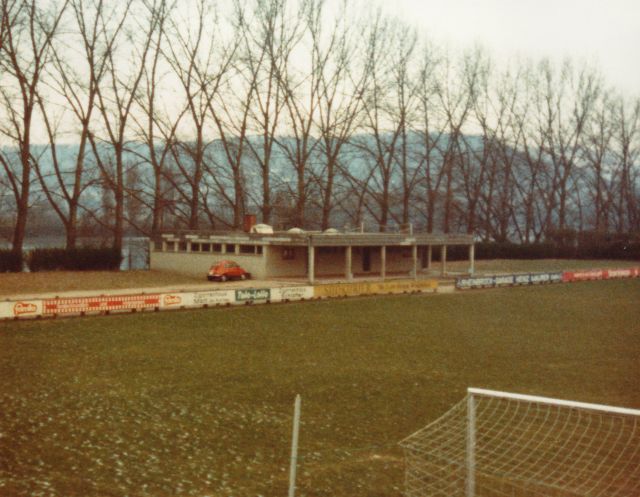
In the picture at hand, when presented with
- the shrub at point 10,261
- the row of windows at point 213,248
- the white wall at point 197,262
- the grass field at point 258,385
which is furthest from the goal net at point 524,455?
the shrub at point 10,261

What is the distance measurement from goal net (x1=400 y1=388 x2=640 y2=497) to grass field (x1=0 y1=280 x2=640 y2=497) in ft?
2.12

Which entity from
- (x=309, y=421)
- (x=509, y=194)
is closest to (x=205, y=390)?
(x=309, y=421)

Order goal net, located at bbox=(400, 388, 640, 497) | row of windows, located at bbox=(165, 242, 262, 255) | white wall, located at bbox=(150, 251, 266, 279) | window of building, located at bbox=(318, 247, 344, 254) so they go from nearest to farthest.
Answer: goal net, located at bbox=(400, 388, 640, 497) → white wall, located at bbox=(150, 251, 266, 279) → row of windows, located at bbox=(165, 242, 262, 255) → window of building, located at bbox=(318, 247, 344, 254)

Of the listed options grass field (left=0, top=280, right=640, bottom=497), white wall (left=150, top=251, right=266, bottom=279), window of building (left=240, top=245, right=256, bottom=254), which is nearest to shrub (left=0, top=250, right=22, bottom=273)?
white wall (left=150, top=251, right=266, bottom=279)

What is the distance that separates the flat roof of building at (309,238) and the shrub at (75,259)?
3712 mm

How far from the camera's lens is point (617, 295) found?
44938 millimetres

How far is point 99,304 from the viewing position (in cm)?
3100

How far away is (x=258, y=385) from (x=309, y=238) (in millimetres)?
26280

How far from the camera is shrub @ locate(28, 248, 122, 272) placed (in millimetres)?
46875

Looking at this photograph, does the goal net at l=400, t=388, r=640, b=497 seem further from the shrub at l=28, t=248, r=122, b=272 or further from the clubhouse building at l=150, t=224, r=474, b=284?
the shrub at l=28, t=248, r=122, b=272

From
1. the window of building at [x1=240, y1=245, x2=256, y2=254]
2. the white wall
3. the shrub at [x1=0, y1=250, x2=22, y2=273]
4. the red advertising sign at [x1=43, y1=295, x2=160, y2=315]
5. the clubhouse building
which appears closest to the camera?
the red advertising sign at [x1=43, y1=295, x2=160, y2=315]

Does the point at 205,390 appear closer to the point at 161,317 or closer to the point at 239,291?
the point at 161,317

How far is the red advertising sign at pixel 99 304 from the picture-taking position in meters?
29.7

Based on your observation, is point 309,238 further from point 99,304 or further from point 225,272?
point 99,304
